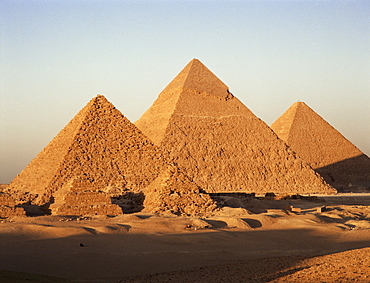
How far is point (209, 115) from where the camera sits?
5747 centimetres

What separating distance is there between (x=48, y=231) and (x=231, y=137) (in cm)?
4125

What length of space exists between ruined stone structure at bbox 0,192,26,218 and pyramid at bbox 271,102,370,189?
170 feet

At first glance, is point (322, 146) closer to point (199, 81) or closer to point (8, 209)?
point (199, 81)

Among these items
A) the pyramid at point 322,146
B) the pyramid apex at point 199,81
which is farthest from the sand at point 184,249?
the pyramid at point 322,146

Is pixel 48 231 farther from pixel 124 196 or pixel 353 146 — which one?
pixel 353 146

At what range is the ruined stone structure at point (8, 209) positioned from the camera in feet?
70.1

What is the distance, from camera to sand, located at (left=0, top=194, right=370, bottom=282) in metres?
10.7

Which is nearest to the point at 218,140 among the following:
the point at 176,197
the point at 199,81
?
the point at 199,81

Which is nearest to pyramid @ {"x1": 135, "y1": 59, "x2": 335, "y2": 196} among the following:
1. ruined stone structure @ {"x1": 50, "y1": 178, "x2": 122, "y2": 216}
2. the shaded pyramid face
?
the shaded pyramid face

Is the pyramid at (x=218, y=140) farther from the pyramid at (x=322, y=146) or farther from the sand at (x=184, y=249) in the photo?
the sand at (x=184, y=249)

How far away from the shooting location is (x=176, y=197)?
77.1 ft

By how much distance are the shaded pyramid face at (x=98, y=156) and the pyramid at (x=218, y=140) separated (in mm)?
15392

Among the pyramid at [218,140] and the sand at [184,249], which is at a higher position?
the pyramid at [218,140]

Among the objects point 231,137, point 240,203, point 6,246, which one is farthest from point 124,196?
point 231,137
